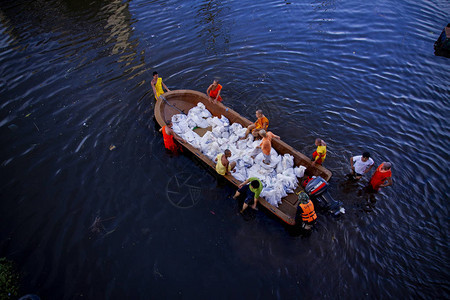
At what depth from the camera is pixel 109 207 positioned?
9148mm

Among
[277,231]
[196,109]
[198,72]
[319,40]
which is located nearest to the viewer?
[277,231]

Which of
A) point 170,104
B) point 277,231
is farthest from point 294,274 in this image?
point 170,104

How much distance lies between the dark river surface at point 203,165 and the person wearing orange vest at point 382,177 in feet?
2.28

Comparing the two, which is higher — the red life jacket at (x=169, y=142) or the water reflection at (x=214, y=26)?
the water reflection at (x=214, y=26)

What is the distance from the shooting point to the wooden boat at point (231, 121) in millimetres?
8305

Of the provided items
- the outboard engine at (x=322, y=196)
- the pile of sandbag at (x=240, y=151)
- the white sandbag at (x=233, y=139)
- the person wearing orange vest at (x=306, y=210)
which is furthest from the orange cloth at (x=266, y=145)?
the person wearing orange vest at (x=306, y=210)

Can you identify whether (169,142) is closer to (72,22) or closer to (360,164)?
(360,164)

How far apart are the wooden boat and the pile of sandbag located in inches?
8.5

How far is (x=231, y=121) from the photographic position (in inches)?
432

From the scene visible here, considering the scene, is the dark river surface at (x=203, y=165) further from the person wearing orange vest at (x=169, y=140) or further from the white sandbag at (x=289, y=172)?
the white sandbag at (x=289, y=172)

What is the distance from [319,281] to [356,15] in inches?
747

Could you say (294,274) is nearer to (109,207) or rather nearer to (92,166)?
(109,207)

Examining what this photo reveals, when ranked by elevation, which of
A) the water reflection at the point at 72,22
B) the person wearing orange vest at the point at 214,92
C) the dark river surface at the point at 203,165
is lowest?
the dark river surface at the point at 203,165

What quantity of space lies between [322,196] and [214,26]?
1489 cm
